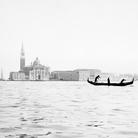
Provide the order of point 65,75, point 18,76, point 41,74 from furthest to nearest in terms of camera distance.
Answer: point 65,75, point 18,76, point 41,74

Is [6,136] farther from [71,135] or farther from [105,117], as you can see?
[105,117]

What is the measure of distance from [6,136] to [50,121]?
2.61 meters

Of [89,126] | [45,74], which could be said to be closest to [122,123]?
[89,126]

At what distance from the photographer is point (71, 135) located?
7.36 metres

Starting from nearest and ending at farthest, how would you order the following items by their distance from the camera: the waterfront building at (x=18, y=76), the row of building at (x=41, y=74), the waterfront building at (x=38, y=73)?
the waterfront building at (x=38, y=73) → the row of building at (x=41, y=74) → the waterfront building at (x=18, y=76)

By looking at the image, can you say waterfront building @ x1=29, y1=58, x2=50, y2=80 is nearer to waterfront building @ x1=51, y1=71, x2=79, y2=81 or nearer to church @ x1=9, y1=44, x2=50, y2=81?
church @ x1=9, y1=44, x2=50, y2=81

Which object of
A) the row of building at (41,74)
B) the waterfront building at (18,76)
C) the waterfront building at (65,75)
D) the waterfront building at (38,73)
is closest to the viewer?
the waterfront building at (38,73)

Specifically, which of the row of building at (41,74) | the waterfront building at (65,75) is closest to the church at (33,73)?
the row of building at (41,74)

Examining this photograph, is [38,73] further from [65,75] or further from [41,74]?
[65,75]

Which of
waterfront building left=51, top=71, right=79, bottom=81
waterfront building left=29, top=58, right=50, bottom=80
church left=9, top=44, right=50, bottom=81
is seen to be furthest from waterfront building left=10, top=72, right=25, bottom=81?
waterfront building left=51, top=71, right=79, bottom=81

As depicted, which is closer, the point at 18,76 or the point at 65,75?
the point at 18,76

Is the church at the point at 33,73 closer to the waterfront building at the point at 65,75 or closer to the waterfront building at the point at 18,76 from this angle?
the waterfront building at the point at 18,76

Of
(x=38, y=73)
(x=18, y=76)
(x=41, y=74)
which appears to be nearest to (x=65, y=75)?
(x=41, y=74)

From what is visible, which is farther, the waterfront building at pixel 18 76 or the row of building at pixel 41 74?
the waterfront building at pixel 18 76
